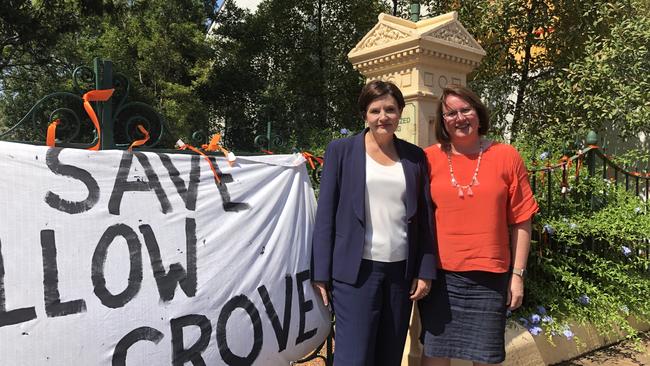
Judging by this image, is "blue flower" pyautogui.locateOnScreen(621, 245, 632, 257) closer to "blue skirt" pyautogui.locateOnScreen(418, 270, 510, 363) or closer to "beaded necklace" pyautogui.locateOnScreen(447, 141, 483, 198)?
"blue skirt" pyautogui.locateOnScreen(418, 270, 510, 363)

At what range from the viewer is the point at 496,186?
7.22ft

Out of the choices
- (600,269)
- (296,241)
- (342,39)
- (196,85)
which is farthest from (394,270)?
(196,85)

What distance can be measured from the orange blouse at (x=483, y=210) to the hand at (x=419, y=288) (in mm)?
122

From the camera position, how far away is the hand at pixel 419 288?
7.25ft

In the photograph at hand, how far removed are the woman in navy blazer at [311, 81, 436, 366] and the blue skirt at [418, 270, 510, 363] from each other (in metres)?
0.13

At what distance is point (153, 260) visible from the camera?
1.97 metres

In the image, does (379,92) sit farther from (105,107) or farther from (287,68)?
(287,68)

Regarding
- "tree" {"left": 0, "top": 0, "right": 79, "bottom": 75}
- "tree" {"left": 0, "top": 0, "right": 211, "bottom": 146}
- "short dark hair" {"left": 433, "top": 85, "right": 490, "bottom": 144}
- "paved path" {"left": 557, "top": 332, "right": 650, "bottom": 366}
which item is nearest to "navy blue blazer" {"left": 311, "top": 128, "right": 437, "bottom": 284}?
"short dark hair" {"left": 433, "top": 85, "right": 490, "bottom": 144}

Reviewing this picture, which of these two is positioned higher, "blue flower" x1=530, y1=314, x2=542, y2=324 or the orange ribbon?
the orange ribbon

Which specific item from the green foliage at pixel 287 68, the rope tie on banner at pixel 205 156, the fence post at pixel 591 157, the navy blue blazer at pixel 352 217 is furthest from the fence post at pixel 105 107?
the green foliage at pixel 287 68

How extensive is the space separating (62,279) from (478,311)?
5.77 ft

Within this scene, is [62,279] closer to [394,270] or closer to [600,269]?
[394,270]

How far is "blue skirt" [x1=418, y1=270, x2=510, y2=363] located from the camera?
2230 millimetres

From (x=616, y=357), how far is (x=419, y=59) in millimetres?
2881
